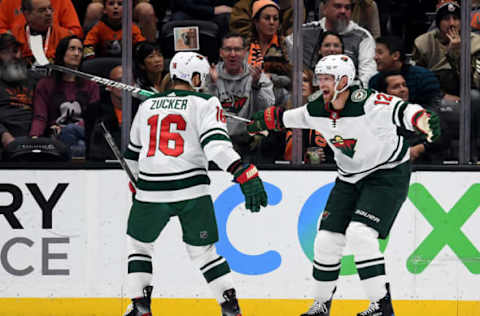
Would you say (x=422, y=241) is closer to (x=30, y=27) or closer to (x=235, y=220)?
(x=235, y=220)

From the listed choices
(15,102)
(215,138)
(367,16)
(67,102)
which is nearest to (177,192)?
(215,138)

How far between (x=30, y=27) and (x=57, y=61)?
10.7 inches

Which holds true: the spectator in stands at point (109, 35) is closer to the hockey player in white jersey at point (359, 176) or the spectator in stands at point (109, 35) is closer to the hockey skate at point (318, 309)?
the hockey player in white jersey at point (359, 176)

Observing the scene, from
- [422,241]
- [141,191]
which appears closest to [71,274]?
[141,191]

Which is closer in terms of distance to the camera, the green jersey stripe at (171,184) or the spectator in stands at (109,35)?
the green jersey stripe at (171,184)

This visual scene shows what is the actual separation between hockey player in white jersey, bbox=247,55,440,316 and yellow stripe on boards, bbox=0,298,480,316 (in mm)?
469

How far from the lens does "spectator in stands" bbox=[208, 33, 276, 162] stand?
516 cm

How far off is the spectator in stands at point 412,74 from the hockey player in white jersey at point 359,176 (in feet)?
1.98

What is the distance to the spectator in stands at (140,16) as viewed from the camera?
5121mm

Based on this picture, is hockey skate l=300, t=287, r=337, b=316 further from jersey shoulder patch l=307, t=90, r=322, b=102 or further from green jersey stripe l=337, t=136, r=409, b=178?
jersey shoulder patch l=307, t=90, r=322, b=102

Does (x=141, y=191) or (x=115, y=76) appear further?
(x=115, y=76)

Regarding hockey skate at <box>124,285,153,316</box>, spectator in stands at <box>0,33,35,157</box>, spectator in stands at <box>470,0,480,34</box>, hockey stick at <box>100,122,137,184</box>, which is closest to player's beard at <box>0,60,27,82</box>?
spectator in stands at <box>0,33,35,157</box>

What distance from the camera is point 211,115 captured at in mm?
4445

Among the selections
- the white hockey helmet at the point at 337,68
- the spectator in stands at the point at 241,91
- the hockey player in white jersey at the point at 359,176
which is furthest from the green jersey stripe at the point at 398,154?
the spectator in stands at the point at 241,91
